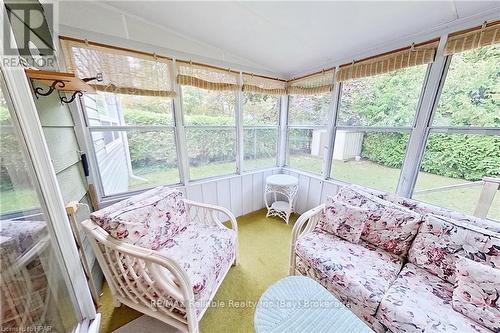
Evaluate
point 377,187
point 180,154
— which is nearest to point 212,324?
point 180,154

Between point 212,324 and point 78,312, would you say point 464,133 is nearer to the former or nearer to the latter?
point 212,324

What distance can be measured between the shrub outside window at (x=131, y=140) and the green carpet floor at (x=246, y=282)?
107 cm

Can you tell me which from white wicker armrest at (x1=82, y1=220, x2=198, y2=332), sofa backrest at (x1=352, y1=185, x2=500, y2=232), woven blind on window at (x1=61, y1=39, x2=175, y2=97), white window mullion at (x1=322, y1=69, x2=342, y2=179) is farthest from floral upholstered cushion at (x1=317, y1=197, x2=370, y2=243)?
woven blind on window at (x1=61, y1=39, x2=175, y2=97)

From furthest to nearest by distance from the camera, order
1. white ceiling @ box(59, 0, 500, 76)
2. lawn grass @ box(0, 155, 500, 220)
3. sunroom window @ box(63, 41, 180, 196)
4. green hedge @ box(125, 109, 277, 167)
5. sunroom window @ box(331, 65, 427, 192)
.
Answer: green hedge @ box(125, 109, 277, 167)
sunroom window @ box(331, 65, 427, 192)
sunroom window @ box(63, 41, 180, 196)
white ceiling @ box(59, 0, 500, 76)
lawn grass @ box(0, 155, 500, 220)

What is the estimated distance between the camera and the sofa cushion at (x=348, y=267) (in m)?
1.16

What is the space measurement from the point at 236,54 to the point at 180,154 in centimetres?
147

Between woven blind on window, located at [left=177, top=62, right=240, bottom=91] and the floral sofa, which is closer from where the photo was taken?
the floral sofa

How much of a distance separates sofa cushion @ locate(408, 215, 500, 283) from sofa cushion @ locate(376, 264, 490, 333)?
0.30ft

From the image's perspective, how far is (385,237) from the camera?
1.50 meters

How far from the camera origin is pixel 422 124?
1639 mm

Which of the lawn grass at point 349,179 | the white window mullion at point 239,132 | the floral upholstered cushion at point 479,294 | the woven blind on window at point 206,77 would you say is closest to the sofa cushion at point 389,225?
the floral upholstered cushion at point 479,294

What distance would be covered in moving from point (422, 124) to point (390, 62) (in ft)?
2.15

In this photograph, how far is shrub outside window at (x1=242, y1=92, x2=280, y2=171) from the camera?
2.72 metres

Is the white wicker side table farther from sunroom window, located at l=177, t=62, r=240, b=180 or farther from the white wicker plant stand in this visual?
the white wicker plant stand
